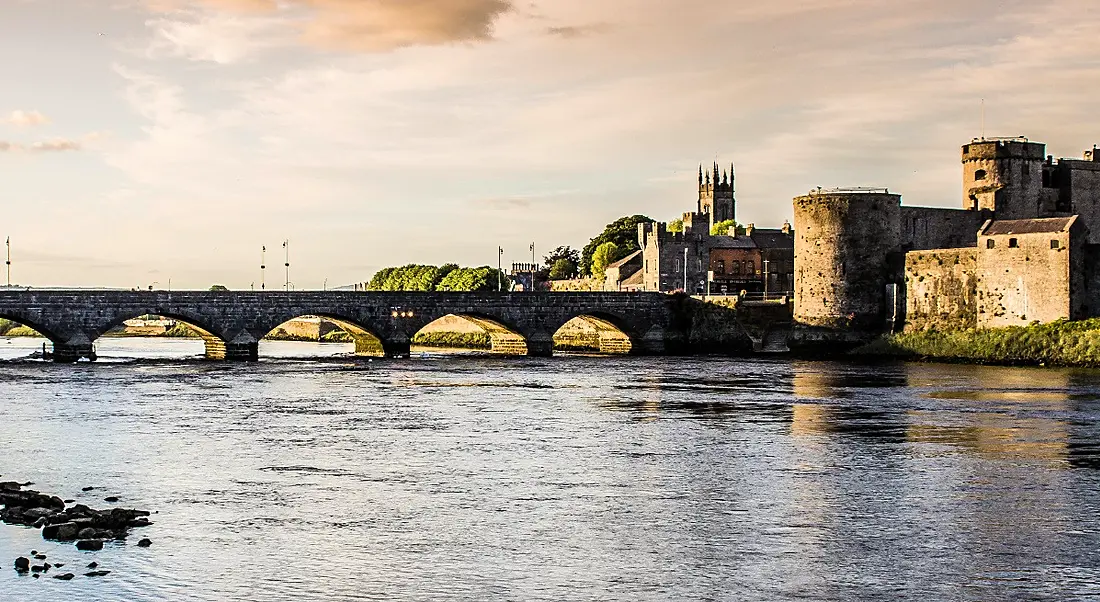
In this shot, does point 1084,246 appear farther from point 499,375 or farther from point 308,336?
point 308,336

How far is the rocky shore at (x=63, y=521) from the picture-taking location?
22.3 meters

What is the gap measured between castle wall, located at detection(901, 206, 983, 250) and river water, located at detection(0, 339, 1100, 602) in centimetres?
3236

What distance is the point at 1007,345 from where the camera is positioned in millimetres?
70312

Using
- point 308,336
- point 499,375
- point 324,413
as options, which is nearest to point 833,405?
point 324,413

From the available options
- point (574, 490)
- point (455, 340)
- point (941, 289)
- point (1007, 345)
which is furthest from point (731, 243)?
point (574, 490)

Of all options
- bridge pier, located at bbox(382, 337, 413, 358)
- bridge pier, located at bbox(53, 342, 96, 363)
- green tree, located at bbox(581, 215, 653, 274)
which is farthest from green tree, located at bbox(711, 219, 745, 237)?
bridge pier, located at bbox(53, 342, 96, 363)

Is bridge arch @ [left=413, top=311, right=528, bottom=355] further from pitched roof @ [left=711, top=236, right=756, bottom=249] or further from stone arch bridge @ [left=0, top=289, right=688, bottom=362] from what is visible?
pitched roof @ [left=711, top=236, right=756, bottom=249]

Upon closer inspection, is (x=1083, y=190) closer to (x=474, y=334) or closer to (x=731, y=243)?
(x=731, y=243)

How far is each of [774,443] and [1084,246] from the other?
38693 mm

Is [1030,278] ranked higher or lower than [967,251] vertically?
lower

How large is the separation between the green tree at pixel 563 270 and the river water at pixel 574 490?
11876 cm

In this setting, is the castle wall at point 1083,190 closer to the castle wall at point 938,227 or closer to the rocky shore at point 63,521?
the castle wall at point 938,227

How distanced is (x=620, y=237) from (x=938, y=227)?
7057cm

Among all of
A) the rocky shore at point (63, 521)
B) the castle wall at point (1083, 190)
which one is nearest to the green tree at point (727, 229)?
the castle wall at point (1083, 190)
